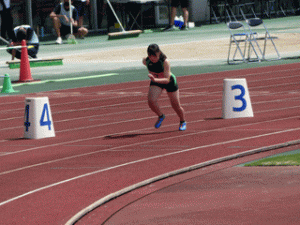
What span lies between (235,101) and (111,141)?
251cm

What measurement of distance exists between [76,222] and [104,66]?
17.4 m

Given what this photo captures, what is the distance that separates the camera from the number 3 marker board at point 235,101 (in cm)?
1280

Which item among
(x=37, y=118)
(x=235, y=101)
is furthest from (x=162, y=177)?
(x=235, y=101)

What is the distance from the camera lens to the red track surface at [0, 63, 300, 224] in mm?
7883

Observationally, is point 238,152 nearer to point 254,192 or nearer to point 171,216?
point 254,192

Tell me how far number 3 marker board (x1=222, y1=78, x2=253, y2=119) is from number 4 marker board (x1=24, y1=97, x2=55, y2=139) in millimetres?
2830

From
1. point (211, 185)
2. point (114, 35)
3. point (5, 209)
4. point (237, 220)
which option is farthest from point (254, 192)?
point (114, 35)

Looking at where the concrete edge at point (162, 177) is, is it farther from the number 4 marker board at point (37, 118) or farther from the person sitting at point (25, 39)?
the person sitting at point (25, 39)

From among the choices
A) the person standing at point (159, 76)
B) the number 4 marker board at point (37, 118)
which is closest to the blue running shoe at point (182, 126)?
the person standing at point (159, 76)

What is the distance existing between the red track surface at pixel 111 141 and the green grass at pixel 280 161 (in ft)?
2.29

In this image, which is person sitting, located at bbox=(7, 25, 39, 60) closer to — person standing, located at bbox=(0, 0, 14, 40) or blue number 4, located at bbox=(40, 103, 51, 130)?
person standing, located at bbox=(0, 0, 14, 40)

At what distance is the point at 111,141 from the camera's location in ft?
36.7

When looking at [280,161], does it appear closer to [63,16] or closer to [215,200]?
[215,200]

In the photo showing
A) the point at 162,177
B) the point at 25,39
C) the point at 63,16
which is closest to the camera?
the point at 162,177
